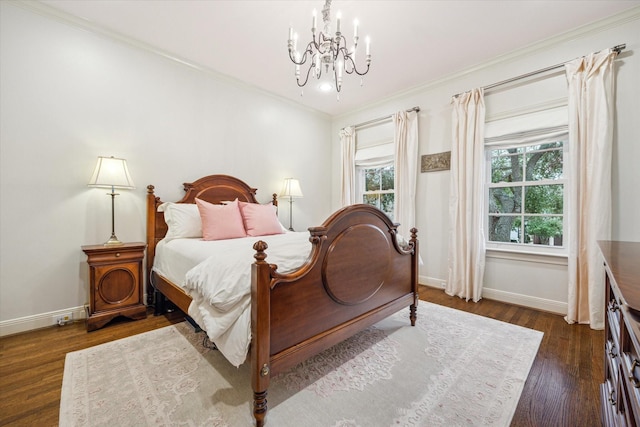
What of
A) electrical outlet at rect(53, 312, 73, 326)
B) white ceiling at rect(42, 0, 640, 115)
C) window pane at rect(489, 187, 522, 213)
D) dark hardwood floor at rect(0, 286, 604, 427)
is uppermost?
white ceiling at rect(42, 0, 640, 115)

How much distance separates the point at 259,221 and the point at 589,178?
318cm

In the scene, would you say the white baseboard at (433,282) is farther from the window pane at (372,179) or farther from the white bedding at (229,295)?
the white bedding at (229,295)

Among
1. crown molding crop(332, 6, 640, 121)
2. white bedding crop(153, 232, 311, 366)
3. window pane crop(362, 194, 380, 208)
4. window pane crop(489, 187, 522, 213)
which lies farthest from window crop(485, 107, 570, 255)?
white bedding crop(153, 232, 311, 366)

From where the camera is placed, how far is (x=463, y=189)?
318 centimetres

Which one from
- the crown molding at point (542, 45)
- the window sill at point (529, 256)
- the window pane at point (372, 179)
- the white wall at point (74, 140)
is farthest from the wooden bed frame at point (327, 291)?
the crown molding at point (542, 45)

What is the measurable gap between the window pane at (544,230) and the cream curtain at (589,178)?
0.32m

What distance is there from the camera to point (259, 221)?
303cm

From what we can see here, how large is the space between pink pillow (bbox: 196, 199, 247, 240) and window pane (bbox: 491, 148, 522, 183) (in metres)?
3.02

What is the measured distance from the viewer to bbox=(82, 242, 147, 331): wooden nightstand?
2.28 m

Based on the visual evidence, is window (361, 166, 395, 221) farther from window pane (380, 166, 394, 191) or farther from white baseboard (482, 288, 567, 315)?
white baseboard (482, 288, 567, 315)

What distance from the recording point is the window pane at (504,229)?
3.10 m

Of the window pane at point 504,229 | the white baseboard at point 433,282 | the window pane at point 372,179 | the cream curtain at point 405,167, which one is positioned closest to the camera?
the window pane at point 504,229

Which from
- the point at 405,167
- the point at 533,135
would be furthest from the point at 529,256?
the point at 405,167

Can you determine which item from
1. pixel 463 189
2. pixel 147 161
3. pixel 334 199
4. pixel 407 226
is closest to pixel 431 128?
pixel 463 189
